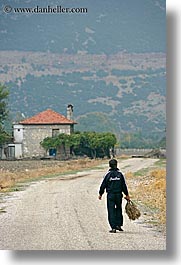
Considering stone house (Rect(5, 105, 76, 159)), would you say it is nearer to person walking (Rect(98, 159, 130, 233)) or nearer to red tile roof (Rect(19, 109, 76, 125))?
red tile roof (Rect(19, 109, 76, 125))

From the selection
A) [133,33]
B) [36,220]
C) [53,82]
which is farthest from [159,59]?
[36,220]

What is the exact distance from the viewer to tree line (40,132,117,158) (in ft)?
27.6

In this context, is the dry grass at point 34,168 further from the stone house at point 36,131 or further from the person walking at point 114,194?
the person walking at point 114,194

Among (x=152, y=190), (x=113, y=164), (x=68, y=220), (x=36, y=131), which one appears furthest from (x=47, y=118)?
(x=152, y=190)

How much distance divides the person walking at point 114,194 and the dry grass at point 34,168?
446mm

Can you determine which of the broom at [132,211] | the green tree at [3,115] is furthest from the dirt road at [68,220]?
the green tree at [3,115]

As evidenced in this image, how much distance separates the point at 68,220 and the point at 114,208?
45cm

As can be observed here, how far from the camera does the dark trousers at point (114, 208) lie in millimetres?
7988

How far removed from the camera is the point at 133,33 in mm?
8219

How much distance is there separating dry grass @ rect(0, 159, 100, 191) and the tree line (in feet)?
0.43

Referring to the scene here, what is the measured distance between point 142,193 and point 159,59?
51.3 inches

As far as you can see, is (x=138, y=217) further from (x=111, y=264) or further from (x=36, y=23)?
(x=36, y=23)

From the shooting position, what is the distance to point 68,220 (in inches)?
318

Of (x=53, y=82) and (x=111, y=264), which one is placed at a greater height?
(x=53, y=82)
